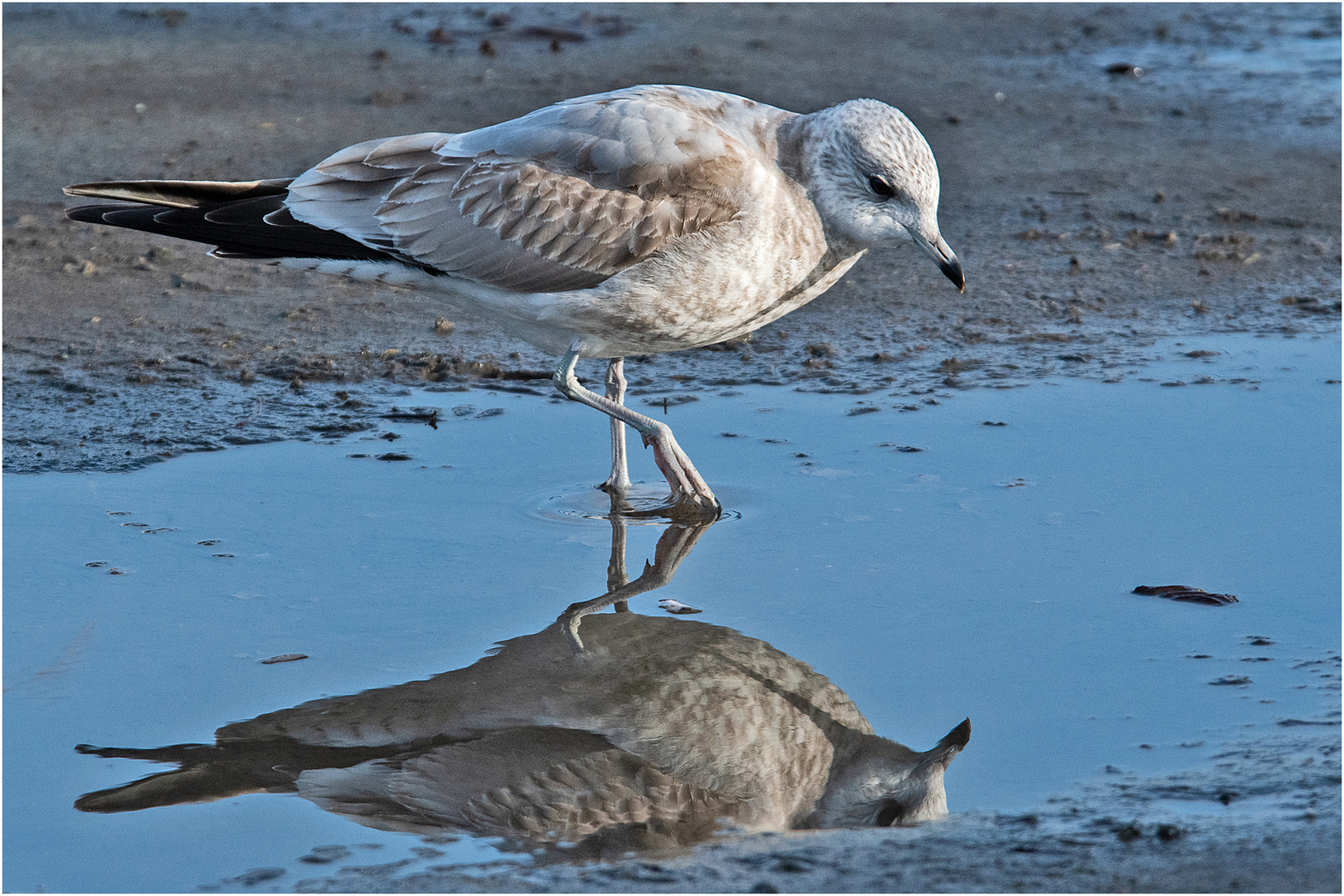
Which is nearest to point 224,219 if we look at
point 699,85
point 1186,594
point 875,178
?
point 875,178

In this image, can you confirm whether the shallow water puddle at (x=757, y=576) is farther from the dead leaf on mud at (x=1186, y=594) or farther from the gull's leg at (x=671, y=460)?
the gull's leg at (x=671, y=460)

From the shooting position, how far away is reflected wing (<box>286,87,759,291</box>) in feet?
17.0

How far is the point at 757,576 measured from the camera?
16.0 ft

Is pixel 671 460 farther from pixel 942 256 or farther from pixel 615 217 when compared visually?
pixel 942 256

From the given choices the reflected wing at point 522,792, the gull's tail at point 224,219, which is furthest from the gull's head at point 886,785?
the gull's tail at point 224,219

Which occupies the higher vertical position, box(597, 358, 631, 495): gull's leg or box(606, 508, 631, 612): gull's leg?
box(597, 358, 631, 495): gull's leg

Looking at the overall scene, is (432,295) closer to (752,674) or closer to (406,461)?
(406,461)

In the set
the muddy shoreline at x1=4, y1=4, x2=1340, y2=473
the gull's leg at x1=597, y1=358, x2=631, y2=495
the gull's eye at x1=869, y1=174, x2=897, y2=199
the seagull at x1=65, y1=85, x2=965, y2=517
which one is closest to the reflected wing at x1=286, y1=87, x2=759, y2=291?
the seagull at x1=65, y1=85, x2=965, y2=517

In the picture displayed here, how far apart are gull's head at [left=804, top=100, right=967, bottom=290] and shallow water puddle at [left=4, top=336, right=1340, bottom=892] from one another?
3.05 feet

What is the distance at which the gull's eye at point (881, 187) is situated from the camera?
5188mm

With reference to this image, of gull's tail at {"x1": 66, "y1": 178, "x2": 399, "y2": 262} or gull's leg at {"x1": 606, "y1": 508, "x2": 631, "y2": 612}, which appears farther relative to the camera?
gull's tail at {"x1": 66, "y1": 178, "x2": 399, "y2": 262}

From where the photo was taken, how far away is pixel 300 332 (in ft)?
23.2

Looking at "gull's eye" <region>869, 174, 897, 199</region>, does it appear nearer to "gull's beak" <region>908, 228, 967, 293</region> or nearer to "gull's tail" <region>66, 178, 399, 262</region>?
"gull's beak" <region>908, 228, 967, 293</region>

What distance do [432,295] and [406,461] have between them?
666 millimetres
